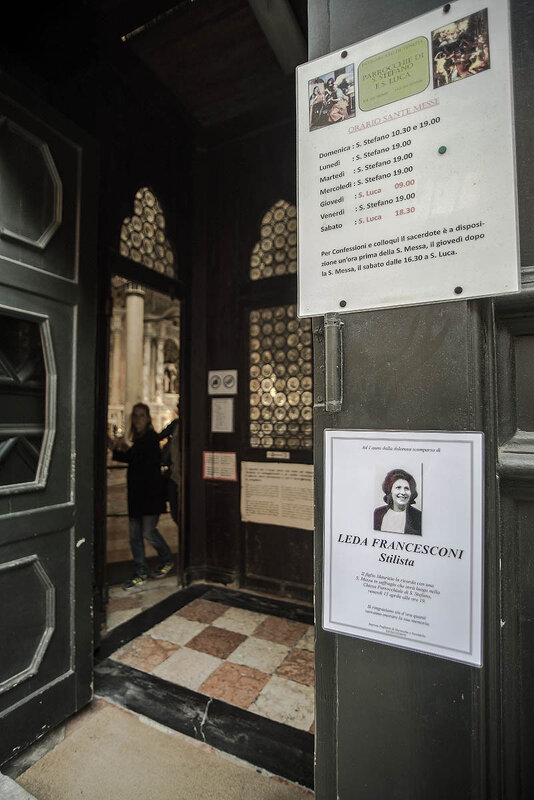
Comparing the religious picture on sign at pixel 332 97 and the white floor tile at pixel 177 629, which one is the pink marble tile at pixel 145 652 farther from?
the religious picture on sign at pixel 332 97

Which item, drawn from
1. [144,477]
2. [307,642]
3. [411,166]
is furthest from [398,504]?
[144,477]

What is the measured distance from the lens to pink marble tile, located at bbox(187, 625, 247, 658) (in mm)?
2902

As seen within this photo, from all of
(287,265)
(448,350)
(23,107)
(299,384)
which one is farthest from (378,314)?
(287,265)

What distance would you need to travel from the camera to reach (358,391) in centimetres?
100

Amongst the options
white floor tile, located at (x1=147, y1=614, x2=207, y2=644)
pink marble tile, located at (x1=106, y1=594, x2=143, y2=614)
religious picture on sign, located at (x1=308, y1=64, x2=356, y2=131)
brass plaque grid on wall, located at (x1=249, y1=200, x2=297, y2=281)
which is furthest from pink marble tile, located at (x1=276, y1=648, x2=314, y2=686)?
brass plaque grid on wall, located at (x1=249, y1=200, x2=297, y2=281)

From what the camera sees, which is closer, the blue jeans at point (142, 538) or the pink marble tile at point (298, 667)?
the pink marble tile at point (298, 667)

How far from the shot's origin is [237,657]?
111 inches

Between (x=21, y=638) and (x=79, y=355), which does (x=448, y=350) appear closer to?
(x=79, y=355)

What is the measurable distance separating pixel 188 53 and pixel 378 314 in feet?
11.8

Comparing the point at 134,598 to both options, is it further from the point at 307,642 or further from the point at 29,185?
the point at 29,185

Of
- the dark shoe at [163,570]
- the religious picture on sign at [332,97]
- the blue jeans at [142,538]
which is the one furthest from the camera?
the dark shoe at [163,570]

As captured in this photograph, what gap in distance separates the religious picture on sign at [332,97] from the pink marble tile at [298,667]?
2.89m

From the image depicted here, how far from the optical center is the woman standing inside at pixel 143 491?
438 cm

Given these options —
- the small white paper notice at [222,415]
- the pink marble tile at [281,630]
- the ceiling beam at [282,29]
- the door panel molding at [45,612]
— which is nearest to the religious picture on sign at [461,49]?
the ceiling beam at [282,29]
